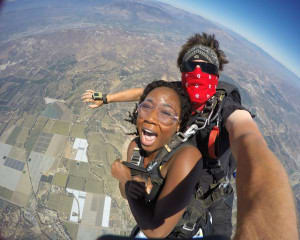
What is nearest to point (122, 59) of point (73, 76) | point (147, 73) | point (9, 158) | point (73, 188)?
point (147, 73)

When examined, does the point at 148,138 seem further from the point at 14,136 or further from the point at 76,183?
the point at 14,136

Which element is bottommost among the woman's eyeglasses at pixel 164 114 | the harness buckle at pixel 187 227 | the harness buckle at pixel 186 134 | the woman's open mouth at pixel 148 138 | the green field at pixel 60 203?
the green field at pixel 60 203

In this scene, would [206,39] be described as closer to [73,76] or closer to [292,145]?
[73,76]

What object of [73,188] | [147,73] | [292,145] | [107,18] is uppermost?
[107,18]

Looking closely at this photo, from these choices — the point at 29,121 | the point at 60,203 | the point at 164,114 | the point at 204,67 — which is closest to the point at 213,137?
the point at 164,114

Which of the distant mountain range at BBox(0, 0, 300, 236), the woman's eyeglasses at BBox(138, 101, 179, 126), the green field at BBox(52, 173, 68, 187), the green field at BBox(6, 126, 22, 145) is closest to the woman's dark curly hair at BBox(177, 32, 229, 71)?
the woman's eyeglasses at BBox(138, 101, 179, 126)

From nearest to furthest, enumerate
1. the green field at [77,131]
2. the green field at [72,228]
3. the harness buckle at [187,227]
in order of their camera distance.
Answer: the harness buckle at [187,227], the green field at [72,228], the green field at [77,131]

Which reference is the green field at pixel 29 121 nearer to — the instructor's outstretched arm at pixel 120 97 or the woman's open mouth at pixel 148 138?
the instructor's outstretched arm at pixel 120 97

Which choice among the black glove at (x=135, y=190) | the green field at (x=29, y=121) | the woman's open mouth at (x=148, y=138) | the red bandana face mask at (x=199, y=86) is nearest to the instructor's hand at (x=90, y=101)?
the woman's open mouth at (x=148, y=138)
